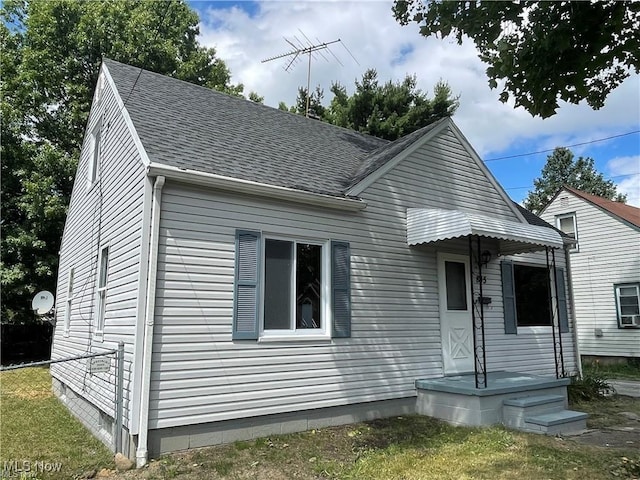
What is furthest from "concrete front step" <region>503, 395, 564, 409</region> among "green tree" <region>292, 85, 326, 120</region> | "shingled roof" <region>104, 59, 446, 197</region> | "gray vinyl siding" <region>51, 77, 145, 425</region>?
"green tree" <region>292, 85, 326, 120</region>

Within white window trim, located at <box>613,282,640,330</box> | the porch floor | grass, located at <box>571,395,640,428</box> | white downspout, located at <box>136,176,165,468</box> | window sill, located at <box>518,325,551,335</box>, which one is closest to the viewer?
white downspout, located at <box>136,176,165,468</box>

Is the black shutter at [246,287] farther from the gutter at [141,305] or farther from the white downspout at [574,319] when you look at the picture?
the white downspout at [574,319]

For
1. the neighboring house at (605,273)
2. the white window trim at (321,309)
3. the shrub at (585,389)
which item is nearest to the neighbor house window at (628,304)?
the neighboring house at (605,273)

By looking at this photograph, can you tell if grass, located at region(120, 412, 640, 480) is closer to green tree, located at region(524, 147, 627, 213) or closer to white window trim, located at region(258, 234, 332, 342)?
white window trim, located at region(258, 234, 332, 342)

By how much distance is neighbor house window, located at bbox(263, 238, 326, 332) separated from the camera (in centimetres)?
643

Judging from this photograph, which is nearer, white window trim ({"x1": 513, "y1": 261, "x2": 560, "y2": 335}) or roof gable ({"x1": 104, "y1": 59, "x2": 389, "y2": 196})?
roof gable ({"x1": 104, "y1": 59, "x2": 389, "y2": 196})

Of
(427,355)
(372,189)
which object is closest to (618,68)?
(372,189)

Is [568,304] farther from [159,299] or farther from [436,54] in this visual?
[159,299]

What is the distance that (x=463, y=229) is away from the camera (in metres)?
6.99

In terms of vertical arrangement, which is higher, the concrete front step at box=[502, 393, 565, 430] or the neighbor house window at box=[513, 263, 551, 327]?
the neighbor house window at box=[513, 263, 551, 327]

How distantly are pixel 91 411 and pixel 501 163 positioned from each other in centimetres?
2350

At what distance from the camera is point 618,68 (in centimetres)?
627

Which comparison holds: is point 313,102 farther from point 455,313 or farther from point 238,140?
point 455,313

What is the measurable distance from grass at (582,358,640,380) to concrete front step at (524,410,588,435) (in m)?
7.89
